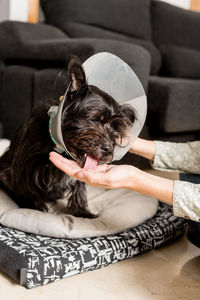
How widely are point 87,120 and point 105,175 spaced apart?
1.00 feet

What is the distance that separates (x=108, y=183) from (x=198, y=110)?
76.7 inches

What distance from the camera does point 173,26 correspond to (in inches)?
169

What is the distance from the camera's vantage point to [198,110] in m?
3.14

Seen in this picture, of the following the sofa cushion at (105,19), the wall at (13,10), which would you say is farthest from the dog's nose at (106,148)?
the wall at (13,10)

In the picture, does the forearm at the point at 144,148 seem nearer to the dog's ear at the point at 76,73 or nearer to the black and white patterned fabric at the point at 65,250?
the black and white patterned fabric at the point at 65,250

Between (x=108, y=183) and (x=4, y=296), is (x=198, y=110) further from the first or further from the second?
(x=4, y=296)

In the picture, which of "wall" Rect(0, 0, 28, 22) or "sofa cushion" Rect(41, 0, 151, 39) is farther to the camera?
"sofa cushion" Rect(41, 0, 151, 39)

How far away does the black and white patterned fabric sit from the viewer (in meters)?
1.49

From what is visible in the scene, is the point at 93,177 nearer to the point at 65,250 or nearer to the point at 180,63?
Result: the point at 65,250

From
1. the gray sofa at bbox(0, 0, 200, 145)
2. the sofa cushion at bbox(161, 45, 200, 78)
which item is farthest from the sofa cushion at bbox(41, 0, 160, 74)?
the sofa cushion at bbox(161, 45, 200, 78)

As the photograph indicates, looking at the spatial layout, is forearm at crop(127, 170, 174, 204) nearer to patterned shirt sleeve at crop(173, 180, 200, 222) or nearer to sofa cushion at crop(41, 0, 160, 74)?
patterned shirt sleeve at crop(173, 180, 200, 222)

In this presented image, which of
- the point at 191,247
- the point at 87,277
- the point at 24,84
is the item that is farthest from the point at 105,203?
the point at 24,84

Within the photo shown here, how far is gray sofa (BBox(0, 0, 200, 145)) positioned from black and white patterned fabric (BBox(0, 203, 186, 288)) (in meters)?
0.82

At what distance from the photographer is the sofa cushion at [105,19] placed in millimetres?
→ 3502
